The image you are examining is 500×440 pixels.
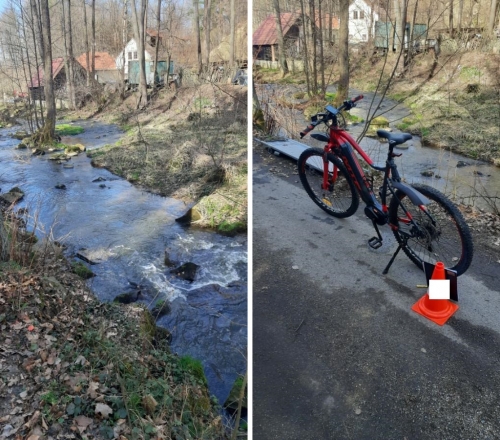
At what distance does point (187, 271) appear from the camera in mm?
4059

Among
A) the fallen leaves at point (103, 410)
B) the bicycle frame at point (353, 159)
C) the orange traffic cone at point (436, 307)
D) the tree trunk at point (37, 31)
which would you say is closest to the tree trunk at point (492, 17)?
the bicycle frame at point (353, 159)

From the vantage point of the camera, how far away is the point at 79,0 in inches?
140

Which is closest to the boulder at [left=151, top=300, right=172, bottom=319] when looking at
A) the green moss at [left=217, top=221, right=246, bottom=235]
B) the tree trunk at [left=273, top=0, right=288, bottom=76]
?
the green moss at [left=217, top=221, right=246, bottom=235]

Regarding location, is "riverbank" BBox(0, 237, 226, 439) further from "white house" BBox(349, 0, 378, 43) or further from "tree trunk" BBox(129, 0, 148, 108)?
"white house" BBox(349, 0, 378, 43)

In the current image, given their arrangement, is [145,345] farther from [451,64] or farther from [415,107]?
[451,64]

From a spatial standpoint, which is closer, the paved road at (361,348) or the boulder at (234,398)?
the paved road at (361,348)

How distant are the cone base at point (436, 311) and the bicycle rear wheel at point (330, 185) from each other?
0.98 meters

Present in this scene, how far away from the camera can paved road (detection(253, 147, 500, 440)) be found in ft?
5.27

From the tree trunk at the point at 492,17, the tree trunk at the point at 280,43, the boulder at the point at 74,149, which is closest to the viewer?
the tree trunk at the point at 280,43

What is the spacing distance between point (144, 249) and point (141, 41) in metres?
8.02

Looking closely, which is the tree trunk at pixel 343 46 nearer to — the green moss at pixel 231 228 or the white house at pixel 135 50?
the green moss at pixel 231 228

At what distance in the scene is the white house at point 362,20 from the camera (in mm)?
7624

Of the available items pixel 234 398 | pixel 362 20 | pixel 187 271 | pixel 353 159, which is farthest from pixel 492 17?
pixel 234 398

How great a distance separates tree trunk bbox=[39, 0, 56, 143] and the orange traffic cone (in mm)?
2707
